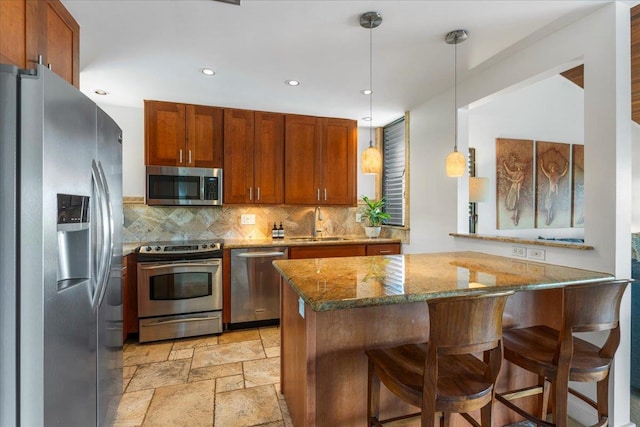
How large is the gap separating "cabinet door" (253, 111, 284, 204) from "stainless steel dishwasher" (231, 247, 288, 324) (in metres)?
0.69

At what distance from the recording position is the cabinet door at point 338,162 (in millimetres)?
3939

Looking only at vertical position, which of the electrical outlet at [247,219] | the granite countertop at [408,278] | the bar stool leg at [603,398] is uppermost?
the electrical outlet at [247,219]

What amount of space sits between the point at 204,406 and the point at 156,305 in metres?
1.33

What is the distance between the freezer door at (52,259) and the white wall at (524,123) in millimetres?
4001

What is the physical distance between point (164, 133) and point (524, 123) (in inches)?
181

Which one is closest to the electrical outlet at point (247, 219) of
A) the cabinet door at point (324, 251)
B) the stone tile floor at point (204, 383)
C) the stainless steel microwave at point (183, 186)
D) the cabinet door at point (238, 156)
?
the cabinet door at point (238, 156)

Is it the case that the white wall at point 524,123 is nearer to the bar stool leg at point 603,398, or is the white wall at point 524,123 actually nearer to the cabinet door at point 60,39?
the bar stool leg at point 603,398

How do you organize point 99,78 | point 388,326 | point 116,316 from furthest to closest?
1. point 99,78
2. point 116,316
3. point 388,326

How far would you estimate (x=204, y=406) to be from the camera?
207 centimetres

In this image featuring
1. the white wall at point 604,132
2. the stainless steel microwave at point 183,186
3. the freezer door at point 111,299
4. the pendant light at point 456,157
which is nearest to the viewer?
the freezer door at point 111,299

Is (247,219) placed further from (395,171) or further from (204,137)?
(395,171)

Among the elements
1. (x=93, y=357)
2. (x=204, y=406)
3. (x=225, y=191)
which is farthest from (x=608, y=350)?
(x=225, y=191)

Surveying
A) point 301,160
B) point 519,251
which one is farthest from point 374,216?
point 519,251

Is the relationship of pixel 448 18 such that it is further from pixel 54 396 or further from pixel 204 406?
pixel 204 406
